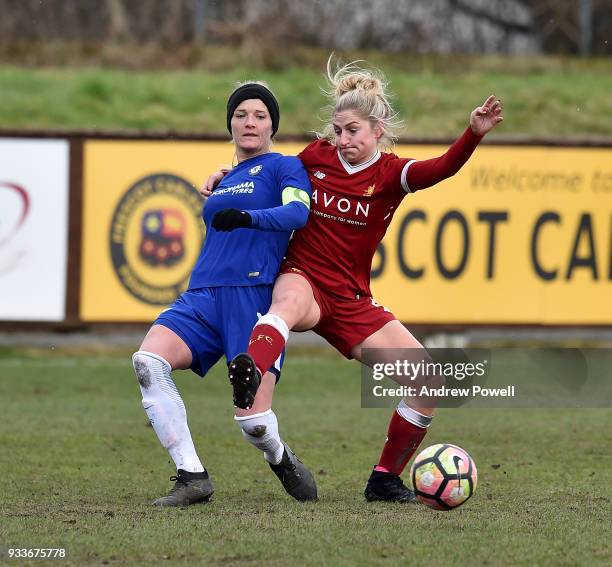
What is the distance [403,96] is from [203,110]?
282 cm

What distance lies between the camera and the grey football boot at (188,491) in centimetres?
625

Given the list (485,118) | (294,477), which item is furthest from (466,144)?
(294,477)

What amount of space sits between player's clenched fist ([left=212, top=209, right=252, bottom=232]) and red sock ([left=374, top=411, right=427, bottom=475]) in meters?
1.39

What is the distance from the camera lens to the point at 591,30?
20.8 metres

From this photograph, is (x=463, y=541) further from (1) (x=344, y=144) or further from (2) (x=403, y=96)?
(2) (x=403, y=96)

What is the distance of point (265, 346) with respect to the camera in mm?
6059

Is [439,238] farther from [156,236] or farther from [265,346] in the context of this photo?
[265,346]

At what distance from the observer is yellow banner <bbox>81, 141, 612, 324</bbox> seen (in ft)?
45.4

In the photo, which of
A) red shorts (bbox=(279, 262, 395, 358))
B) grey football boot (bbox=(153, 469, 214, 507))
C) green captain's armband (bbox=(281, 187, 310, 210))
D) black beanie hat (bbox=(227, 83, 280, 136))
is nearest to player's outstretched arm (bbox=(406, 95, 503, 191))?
green captain's armband (bbox=(281, 187, 310, 210))

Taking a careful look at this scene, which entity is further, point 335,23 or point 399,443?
point 335,23

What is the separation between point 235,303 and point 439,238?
7729 millimetres

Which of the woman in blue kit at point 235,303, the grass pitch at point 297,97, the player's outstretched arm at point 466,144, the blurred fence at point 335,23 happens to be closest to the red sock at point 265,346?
the woman in blue kit at point 235,303

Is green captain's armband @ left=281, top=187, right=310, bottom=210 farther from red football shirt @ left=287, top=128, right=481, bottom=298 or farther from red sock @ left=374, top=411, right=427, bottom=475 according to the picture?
red sock @ left=374, top=411, right=427, bottom=475

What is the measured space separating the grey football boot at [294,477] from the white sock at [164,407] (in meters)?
0.41
